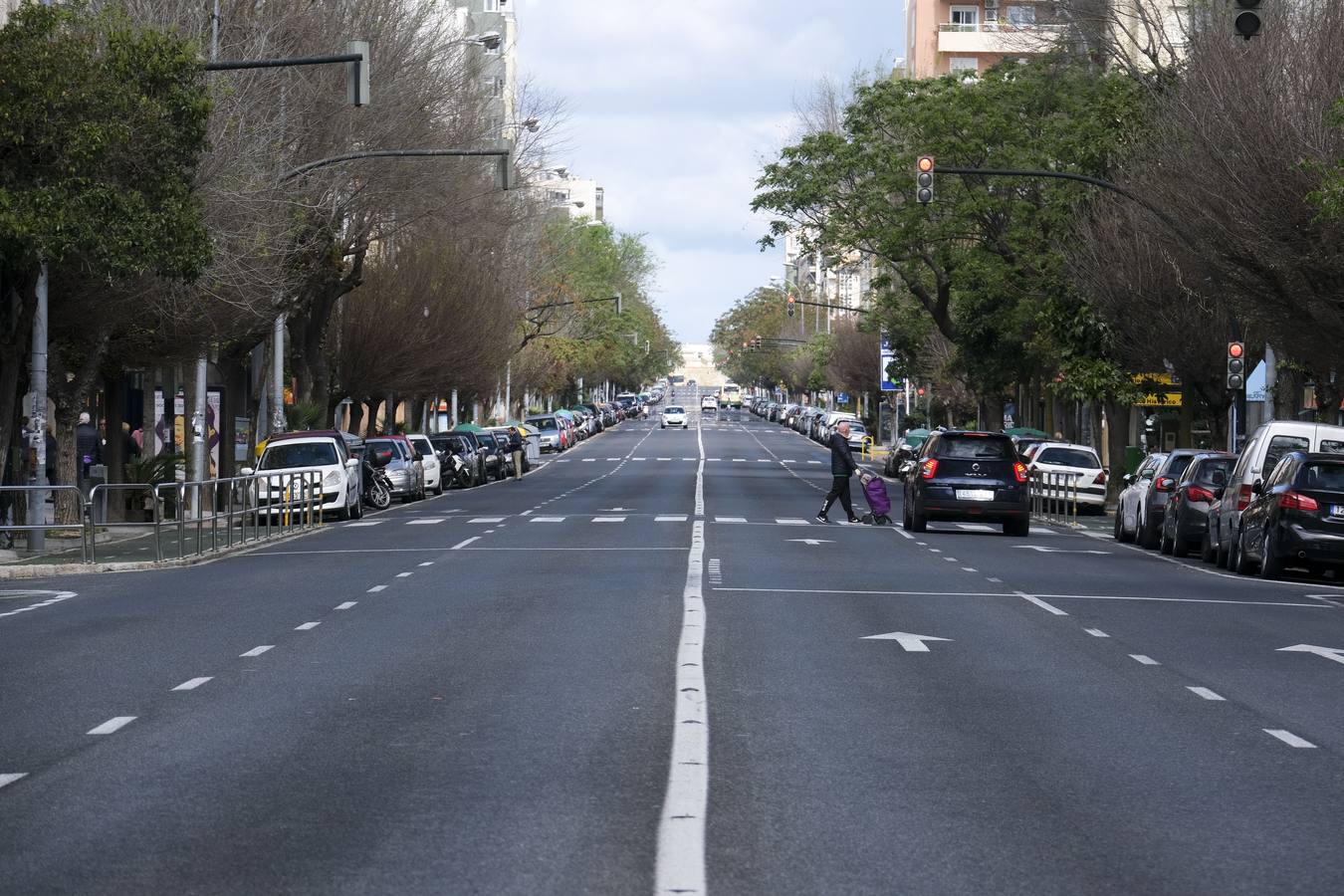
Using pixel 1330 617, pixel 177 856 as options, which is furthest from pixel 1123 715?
pixel 1330 617

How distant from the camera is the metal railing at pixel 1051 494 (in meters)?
43.0

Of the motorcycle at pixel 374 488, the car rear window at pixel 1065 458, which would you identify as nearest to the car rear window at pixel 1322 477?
the car rear window at pixel 1065 458

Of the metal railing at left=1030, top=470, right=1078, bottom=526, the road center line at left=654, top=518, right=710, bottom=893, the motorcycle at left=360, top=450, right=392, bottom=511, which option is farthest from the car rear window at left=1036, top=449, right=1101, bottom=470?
the road center line at left=654, top=518, right=710, bottom=893

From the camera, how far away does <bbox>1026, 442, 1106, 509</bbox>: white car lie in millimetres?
Answer: 44625

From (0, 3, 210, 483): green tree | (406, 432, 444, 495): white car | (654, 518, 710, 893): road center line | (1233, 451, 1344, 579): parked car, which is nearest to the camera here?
(654, 518, 710, 893): road center line

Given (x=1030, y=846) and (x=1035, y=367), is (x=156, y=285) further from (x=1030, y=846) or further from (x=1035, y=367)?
(x=1035, y=367)

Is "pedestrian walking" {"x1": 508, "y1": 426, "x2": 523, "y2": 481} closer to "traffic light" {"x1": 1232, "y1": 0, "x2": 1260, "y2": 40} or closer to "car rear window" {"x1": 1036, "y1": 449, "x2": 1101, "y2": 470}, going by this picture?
"car rear window" {"x1": 1036, "y1": 449, "x2": 1101, "y2": 470}

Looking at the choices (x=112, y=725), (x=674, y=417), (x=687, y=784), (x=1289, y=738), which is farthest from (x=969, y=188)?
(x=674, y=417)

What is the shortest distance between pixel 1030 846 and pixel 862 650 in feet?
23.4

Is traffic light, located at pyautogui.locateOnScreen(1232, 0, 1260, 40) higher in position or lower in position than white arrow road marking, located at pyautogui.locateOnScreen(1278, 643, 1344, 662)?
higher

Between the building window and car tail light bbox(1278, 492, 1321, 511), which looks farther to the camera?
the building window

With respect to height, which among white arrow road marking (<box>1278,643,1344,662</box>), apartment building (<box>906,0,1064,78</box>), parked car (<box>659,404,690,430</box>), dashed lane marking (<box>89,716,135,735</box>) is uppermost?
apartment building (<box>906,0,1064,78</box>)

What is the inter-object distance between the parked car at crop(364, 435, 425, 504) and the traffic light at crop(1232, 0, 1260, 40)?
1215 inches

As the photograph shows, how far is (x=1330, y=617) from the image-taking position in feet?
63.5
